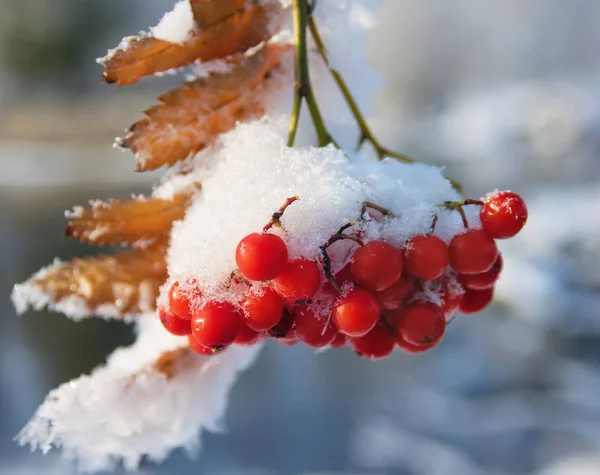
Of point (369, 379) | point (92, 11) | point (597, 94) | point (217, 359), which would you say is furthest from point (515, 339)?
point (92, 11)

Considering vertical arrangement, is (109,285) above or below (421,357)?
above

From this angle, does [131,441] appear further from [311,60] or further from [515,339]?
[515,339]

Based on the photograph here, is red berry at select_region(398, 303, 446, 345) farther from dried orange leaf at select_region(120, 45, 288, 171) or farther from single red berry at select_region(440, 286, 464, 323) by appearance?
dried orange leaf at select_region(120, 45, 288, 171)

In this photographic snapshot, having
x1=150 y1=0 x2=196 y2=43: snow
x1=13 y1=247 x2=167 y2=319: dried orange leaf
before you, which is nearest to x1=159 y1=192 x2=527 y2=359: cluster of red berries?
x1=13 y1=247 x2=167 y2=319: dried orange leaf

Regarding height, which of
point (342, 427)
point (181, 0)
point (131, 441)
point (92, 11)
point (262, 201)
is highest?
point (92, 11)

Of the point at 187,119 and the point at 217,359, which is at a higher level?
the point at 187,119

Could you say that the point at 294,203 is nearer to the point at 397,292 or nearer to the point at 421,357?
the point at 397,292


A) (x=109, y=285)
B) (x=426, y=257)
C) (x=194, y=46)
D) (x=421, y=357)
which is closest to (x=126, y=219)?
(x=109, y=285)
